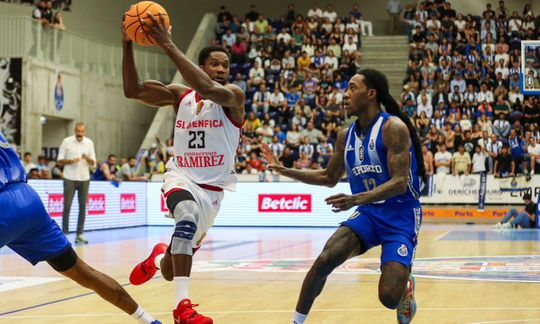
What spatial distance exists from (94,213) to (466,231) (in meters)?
8.02

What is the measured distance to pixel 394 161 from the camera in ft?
17.6

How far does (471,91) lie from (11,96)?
42.7 ft

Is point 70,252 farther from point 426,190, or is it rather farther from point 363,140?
point 426,190

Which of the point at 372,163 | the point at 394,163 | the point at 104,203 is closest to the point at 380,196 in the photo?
the point at 394,163

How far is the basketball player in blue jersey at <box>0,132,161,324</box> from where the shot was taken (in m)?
4.62

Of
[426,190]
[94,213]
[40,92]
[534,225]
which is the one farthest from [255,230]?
[40,92]

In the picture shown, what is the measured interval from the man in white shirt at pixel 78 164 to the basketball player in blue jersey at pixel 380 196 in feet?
29.2

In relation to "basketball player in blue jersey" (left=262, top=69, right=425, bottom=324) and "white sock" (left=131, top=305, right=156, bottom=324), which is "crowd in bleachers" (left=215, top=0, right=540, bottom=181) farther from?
"white sock" (left=131, top=305, right=156, bottom=324)

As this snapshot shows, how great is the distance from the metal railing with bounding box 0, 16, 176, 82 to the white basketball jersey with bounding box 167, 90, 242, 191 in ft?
57.3

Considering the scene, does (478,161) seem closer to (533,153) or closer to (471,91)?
(533,153)

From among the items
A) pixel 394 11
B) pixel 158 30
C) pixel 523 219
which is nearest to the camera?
pixel 158 30

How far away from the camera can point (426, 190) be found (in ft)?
70.3

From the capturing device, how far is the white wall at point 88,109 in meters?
→ 22.5

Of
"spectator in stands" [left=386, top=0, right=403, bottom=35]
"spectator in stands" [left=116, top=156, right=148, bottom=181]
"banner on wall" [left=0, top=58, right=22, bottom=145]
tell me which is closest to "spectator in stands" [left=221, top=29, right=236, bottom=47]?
"spectator in stands" [left=386, top=0, right=403, bottom=35]
